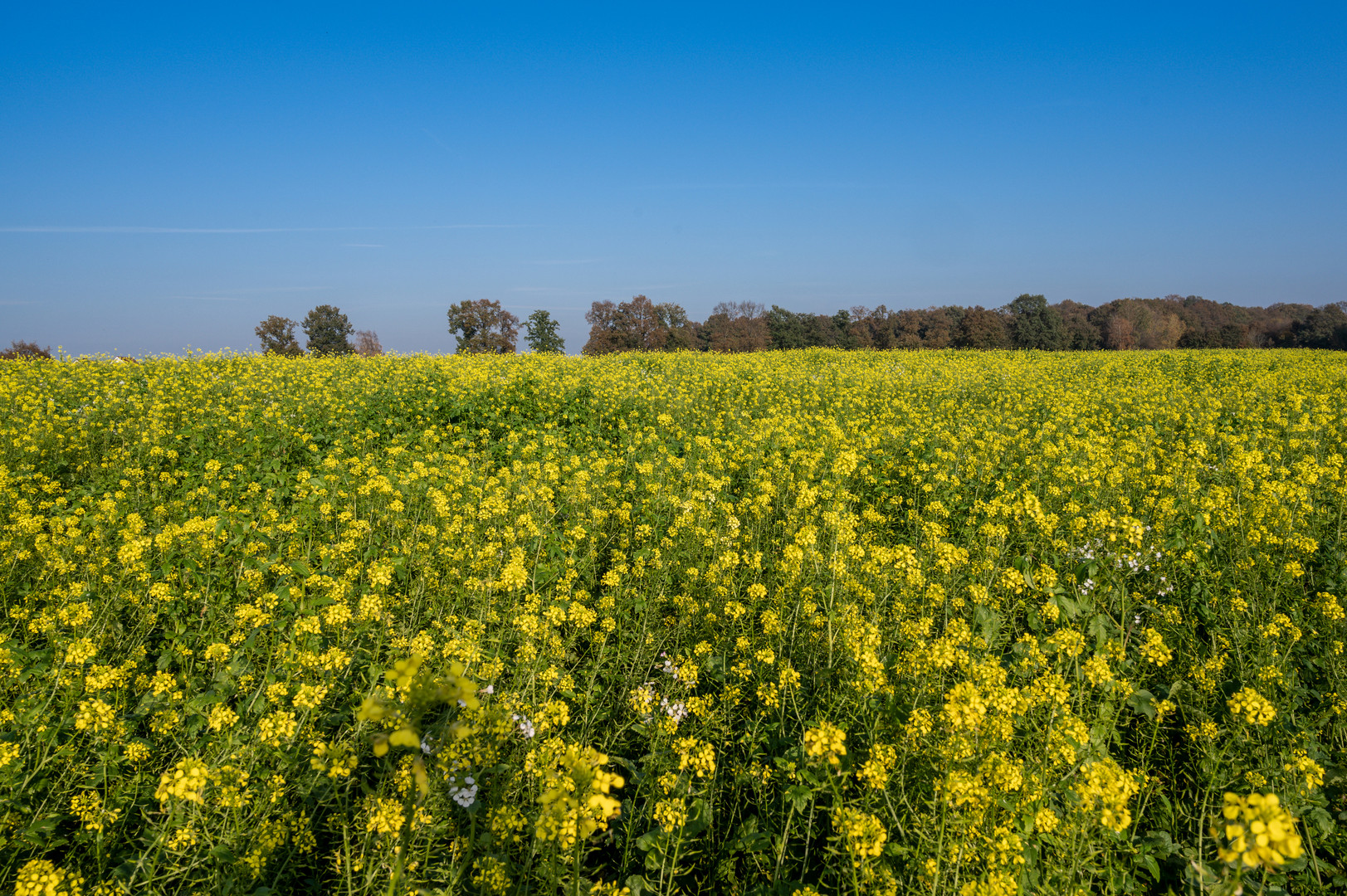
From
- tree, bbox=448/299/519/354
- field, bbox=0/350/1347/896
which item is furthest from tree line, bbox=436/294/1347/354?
field, bbox=0/350/1347/896

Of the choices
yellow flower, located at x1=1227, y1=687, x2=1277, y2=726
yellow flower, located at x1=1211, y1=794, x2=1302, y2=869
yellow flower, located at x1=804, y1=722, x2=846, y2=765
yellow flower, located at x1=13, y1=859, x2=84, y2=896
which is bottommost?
yellow flower, located at x1=13, y1=859, x2=84, y2=896

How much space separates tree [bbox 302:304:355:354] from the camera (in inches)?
1941

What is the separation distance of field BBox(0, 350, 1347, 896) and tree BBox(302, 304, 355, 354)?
154 feet

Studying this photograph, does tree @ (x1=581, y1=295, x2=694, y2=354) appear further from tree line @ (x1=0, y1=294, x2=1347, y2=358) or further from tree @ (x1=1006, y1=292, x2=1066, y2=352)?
tree @ (x1=1006, y1=292, x2=1066, y2=352)

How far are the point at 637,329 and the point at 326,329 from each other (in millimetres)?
27311

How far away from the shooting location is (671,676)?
154 inches

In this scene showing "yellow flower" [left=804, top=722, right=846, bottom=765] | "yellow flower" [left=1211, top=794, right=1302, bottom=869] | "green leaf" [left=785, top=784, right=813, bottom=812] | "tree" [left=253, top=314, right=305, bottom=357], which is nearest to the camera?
"yellow flower" [left=1211, top=794, right=1302, bottom=869]

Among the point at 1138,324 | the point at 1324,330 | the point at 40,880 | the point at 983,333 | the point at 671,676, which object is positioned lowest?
the point at 671,676

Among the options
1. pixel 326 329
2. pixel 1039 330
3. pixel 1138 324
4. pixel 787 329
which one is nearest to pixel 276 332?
pixel 326 329

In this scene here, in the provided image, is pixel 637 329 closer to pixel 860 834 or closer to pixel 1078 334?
pixel 1078 334

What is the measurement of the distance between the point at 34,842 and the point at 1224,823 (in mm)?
4222

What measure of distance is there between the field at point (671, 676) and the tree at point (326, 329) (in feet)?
154

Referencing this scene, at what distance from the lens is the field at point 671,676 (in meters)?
2.42

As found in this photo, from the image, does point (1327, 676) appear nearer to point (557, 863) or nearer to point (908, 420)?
point (557, 863)
